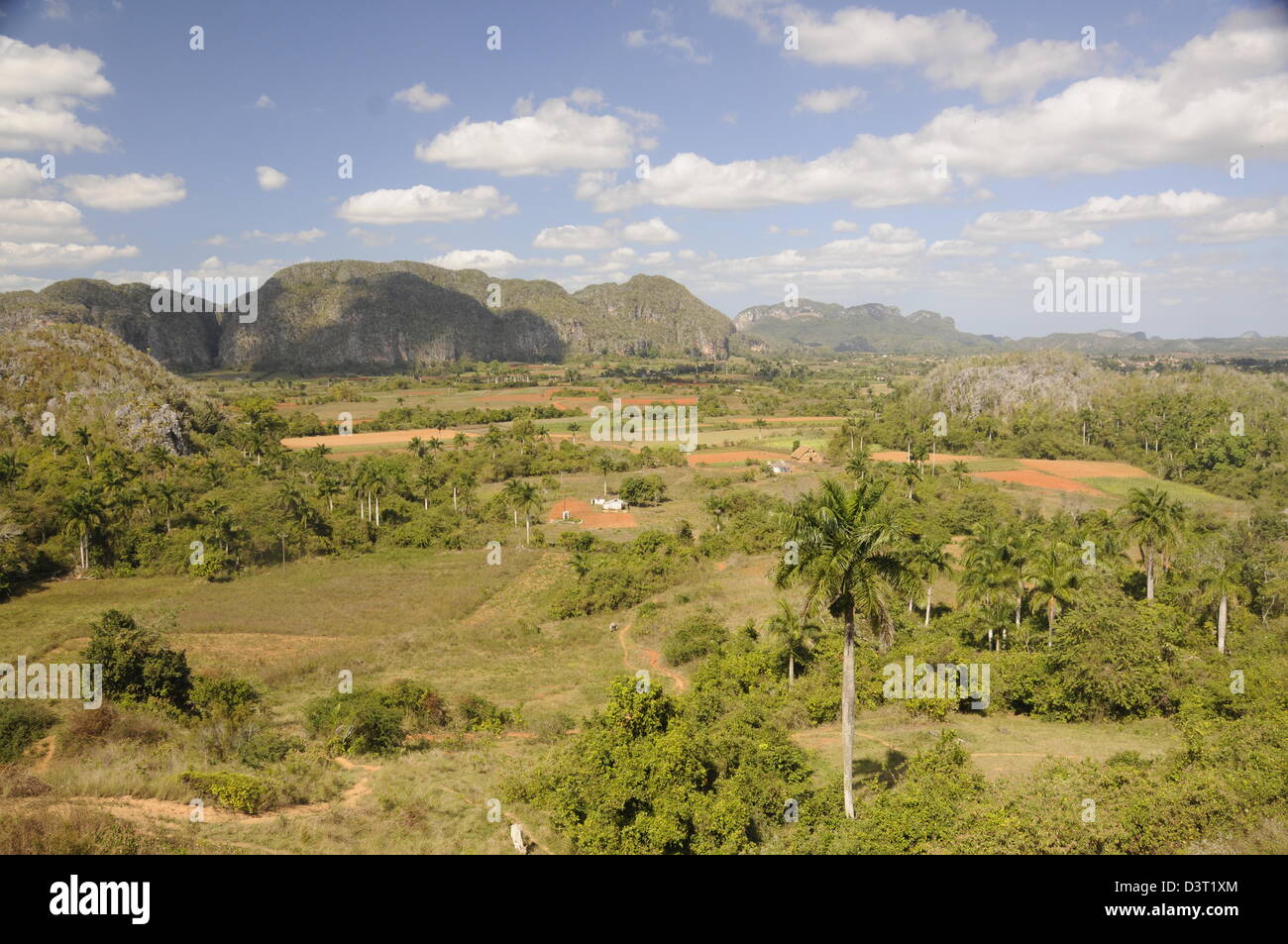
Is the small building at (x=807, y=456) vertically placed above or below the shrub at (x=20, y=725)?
above

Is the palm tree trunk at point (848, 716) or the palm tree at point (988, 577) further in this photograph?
the palm tree at point (988, 577)

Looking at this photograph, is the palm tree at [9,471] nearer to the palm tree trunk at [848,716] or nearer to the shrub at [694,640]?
the shrub at [694,640]

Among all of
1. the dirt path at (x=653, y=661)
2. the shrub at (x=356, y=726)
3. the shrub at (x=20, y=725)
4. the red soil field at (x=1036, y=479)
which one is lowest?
the dirt path at (x=653, y=661)

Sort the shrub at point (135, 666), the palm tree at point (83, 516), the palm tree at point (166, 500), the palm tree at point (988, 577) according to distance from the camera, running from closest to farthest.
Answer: the shrub at point (135, 666)
the palm tree at point (988, 577)
the palm tree at point (83, 516)
the palm tree at point (166, 500)

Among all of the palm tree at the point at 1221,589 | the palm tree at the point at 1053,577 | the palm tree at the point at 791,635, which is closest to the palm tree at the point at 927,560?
the palm tree at the point at 1053,577

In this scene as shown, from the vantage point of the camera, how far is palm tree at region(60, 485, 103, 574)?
136ft

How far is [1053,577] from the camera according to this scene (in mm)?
28312

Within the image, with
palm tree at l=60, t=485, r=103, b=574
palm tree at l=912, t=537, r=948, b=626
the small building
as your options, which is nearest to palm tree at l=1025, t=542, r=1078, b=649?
palm tree at l=912, t=537, r=948, b=626

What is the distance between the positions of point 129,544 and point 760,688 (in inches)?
1600

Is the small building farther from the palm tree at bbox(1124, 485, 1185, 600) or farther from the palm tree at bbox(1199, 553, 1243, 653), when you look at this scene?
the palm tree at bbox(1199, 553, 1243, 653)

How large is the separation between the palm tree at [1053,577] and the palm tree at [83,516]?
5001 cm

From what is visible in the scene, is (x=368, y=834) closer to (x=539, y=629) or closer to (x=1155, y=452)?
(x=539, y=629)

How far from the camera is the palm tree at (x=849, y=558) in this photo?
1515cm

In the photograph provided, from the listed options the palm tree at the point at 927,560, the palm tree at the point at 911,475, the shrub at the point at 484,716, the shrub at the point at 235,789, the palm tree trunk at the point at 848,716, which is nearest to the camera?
the shrub at the point at 235,789
